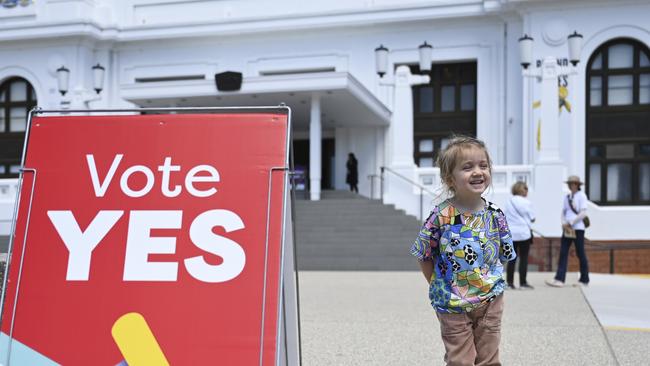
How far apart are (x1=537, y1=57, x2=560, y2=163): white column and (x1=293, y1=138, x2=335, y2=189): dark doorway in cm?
1133

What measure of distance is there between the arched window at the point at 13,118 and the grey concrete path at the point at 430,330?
75.3 feet

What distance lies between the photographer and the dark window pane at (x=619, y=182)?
24.4 m

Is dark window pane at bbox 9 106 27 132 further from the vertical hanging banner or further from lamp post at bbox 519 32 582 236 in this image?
the vertical hanging banner

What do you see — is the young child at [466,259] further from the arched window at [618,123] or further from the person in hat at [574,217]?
the arched window at [618,123]

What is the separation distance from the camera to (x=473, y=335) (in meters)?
3.81

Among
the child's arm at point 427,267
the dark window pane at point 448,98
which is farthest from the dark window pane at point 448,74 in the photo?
the child's arm at point 427,267

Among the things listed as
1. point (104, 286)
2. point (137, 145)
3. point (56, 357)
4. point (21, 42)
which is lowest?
Result: point (56, 357)

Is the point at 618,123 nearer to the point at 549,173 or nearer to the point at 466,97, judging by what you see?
the point at 466,97

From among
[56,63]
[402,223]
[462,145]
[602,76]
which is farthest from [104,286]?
[56,63]

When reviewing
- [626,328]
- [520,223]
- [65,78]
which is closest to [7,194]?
[65,78]

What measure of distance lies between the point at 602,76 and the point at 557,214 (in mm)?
7460

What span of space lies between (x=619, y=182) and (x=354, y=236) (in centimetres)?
1146

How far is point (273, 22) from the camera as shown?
28531 millimetres

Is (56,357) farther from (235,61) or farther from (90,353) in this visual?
(235,61)
